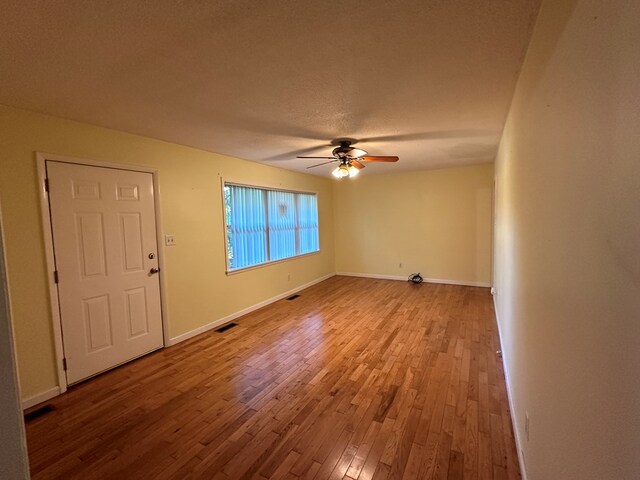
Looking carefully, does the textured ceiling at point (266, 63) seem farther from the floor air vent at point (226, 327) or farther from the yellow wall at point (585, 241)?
the floor air vent at point (226, 327)

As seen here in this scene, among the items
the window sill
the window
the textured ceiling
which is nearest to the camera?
the textured ceiling

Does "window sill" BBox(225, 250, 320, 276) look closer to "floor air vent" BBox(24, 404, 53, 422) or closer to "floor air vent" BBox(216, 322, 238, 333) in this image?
"floor air vent" BBox(216, 322, 238, 333)

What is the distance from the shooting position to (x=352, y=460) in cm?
175

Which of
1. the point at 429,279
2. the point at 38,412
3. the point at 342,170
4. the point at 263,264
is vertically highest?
the point at 342,170

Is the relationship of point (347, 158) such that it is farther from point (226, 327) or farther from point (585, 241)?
point (585, 241)

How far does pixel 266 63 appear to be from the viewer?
1.71m

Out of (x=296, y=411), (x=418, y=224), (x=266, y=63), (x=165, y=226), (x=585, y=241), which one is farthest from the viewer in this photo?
(x=418, y=224)

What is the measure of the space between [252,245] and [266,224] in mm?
484

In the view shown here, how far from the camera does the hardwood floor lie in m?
1.74

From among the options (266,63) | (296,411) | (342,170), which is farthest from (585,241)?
(342,170)

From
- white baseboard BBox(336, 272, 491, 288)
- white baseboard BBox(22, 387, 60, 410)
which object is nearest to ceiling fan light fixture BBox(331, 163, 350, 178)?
white baseboard BBox(22, 387, 60, 410)

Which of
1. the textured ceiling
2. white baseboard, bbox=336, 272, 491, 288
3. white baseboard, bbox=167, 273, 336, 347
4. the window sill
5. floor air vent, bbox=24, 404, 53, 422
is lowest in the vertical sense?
floor air vent, bbox=24, 404, 53, 422

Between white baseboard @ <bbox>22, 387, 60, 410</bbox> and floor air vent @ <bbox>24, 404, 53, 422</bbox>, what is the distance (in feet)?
0.28

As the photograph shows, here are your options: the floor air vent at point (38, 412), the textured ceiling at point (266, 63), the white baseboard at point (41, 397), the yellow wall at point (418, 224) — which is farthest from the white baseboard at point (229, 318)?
the textured ceiling at point (266, 63)
